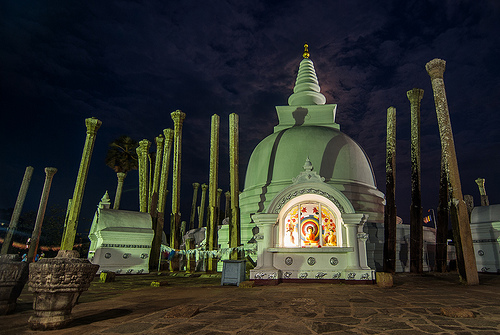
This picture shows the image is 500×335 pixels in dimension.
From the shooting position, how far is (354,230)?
12.0m

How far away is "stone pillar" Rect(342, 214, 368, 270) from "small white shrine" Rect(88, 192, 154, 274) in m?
11.9

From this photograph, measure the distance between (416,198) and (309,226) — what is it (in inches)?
262

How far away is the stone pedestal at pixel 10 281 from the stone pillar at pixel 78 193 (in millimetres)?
10011

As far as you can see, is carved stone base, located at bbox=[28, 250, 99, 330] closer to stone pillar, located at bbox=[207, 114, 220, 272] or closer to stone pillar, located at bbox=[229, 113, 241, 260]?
stone pillar, located at bbox=[229, 113, 241, 260]

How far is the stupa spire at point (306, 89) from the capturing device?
2323 cm

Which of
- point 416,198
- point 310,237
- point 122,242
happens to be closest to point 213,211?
point 310,237

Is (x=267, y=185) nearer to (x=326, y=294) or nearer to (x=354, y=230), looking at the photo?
(x=354, y=230)

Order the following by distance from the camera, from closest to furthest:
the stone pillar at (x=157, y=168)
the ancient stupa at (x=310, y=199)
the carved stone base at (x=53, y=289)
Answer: the carved stone base at (x=53, y=289) → the ancient stupa at (x=310, y=199) → the stone pillar at (x=157, y=168)

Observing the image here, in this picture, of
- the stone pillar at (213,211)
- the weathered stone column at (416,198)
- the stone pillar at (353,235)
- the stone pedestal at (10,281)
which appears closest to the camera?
the stone pedestal at (10,281)

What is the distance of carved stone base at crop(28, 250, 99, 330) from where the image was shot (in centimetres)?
454

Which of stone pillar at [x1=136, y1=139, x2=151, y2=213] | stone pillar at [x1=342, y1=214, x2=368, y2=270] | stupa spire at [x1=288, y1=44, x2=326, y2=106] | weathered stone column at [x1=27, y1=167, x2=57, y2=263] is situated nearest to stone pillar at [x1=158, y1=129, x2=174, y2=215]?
stone pillar at [x1=136, y1=139, x2=151, y2=213]

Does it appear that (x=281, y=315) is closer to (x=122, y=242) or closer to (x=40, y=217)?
(x=122, y=242)

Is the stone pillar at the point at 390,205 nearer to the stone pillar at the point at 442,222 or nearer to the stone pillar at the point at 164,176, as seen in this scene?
the stone pillar at the point at 442,222

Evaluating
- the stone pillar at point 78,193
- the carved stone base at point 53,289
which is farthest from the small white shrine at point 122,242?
the carved stone base at point 53,289
